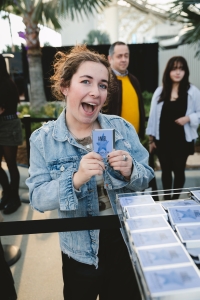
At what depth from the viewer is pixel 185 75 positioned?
304cm

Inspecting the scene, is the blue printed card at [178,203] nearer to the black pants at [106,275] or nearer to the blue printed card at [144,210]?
the blue printed card at [144,210]

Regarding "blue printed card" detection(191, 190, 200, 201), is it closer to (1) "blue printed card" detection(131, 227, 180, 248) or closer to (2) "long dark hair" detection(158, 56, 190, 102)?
(1) "blue printed card" detection(131, 227, 180, 248)

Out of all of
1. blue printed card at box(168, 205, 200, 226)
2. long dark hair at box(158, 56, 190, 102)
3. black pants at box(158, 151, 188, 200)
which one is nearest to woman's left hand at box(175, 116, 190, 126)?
long dark hair at box(158, 56, 190, 102)

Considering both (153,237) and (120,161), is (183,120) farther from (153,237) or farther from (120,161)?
(153,237)

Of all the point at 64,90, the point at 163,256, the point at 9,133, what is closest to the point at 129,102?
the point at 9,133

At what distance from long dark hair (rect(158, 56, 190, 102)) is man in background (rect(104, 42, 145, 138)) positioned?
27 centimetres

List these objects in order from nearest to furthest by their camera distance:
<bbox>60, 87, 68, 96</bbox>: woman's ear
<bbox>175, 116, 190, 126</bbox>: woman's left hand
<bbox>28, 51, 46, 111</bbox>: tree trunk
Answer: <bbox>60, 87, 68, 96</bbox>: woman's ear → <bbox>175, 116, 190, 126</bbox>: woman's left hand → <bbox>28, 51, 46, 111</bbox>: tree trunk

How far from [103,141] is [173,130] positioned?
6.93ft

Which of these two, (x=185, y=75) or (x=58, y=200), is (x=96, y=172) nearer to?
(x=58, y=200)

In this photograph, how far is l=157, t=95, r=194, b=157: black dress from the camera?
119 inches

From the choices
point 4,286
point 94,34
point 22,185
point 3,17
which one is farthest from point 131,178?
point 94,34

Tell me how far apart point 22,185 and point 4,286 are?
7.89ft

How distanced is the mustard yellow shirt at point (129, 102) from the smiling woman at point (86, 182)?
172 cm

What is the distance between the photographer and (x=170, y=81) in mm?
3070
